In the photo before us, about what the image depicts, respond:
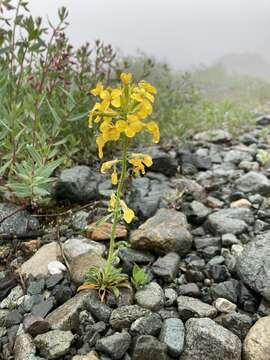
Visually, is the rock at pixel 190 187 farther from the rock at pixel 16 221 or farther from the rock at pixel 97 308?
the rock at pixel 97 308

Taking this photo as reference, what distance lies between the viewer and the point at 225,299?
2.76 m

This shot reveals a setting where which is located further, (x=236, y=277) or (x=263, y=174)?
(x=263, y=174)

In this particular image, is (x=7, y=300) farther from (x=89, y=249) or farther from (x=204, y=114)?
(x=204, y=114)

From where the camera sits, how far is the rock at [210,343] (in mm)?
2307

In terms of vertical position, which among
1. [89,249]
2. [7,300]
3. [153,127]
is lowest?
[7,300]

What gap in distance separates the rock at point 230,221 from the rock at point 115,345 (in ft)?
4.89

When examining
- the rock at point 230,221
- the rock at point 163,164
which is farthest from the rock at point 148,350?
the rock at point 163,164

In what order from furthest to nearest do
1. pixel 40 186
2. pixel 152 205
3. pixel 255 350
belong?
pixel 152 205 → pixel 40 186 → pixel 255 350

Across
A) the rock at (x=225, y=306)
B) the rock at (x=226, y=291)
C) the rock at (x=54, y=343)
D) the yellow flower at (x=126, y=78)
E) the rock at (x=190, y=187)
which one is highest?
the yellow flower at (x=126, y=78)

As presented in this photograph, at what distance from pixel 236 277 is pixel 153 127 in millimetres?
1318

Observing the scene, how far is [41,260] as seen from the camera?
306 centimetres

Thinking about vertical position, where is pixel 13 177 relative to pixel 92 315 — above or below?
above

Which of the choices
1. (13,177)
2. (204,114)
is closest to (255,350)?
(13,177)

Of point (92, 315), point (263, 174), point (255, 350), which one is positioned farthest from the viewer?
point (263, 174)
